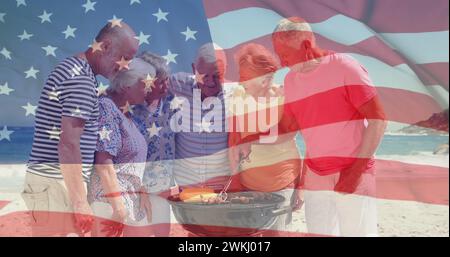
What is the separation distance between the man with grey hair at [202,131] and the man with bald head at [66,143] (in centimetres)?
35

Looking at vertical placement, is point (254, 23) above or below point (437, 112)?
above

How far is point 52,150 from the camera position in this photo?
80.6 inches

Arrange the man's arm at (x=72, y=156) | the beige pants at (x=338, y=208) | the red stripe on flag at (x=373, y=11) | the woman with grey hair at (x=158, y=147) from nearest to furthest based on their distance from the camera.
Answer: the man's arm at (x=72, y=156), the beige pants at (x=338, y=208), the woman with grey hair at (x=158, y=147), the red stripe on flag at (x=373, y=11)

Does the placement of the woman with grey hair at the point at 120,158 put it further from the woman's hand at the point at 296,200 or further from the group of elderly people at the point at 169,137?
the woman's hand at the point at 296,200

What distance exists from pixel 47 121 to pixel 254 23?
1.08 metres

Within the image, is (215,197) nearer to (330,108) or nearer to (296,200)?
(296,200)

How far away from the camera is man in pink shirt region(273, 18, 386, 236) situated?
2.05m

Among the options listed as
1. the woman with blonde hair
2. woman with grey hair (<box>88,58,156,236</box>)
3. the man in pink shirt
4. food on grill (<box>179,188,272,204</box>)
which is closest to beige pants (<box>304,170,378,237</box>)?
the man in pink shirt

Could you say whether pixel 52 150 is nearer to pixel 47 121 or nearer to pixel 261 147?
pixel 47 121

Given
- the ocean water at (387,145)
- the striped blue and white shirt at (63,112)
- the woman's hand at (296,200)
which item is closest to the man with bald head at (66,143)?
the striped blue and white shirt at (63,112)

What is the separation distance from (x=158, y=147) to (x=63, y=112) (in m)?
0.47

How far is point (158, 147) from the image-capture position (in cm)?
228
